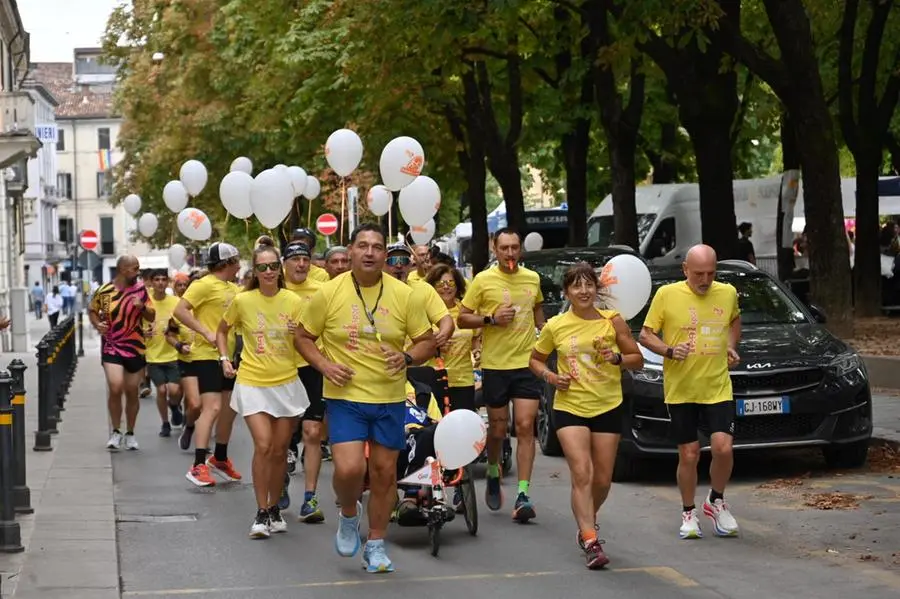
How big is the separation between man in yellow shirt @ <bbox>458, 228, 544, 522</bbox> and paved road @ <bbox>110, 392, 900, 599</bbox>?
2.15 feet

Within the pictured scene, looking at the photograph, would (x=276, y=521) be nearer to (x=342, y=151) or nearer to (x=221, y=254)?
(x=221, y=254)

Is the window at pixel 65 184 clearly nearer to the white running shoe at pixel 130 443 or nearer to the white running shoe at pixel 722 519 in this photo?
the white running shoe at pixel 130 443

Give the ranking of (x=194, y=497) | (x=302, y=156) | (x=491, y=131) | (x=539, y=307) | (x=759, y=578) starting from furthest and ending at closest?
(x=302, y=156), (x=491, y=131), (x=194, y=497), (x=539, y=307), (x=759, y=578)

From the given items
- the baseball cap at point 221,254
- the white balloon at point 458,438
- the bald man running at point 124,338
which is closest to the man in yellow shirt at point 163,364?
the bald man running at point 124,338

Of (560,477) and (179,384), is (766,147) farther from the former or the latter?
(560,477)

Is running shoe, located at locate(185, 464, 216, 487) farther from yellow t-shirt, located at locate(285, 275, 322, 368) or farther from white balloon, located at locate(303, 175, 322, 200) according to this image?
white balloon, located at locate(303, 175, 322, 200)

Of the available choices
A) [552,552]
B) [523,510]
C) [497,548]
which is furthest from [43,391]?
[552,552]

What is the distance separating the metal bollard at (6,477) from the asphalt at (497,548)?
127 mm

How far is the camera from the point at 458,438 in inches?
389

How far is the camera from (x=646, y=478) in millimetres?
13672

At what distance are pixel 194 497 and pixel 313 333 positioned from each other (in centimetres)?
413

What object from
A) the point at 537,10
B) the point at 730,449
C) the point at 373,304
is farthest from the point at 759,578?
the point at 537,10

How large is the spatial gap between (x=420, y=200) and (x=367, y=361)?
274 inches

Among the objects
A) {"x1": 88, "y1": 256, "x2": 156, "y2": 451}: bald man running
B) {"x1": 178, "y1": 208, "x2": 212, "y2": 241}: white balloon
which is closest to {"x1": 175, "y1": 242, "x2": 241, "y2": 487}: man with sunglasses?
{"x1": 88, "y1": 256, "x2": 156, "y2": 451}: bald man running
